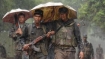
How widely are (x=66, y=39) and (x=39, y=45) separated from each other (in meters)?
0.75

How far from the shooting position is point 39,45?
27.4 ft

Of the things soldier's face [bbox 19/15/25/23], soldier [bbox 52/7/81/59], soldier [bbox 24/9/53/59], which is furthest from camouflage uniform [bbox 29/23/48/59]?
soldier's face [bbox 19/15/25/23]

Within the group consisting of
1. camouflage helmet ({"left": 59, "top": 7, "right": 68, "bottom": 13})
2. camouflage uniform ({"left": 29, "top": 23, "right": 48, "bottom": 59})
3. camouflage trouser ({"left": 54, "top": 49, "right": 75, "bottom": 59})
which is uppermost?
camouflage helmet ({"left": 59, "top": 7, "right": 68, "bottom": 13})

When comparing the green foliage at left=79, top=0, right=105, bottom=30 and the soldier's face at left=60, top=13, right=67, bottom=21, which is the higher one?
the green foliage at left=79, top=0, right=105, bottom=30

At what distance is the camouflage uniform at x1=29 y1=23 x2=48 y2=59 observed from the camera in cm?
828

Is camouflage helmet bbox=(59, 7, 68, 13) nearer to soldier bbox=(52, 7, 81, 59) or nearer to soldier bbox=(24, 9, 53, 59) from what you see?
soldier bbox=(52, 7, 81, 59)

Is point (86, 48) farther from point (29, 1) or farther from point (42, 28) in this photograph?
point (29, 1)

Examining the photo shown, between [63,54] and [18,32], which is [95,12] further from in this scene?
[63,54]

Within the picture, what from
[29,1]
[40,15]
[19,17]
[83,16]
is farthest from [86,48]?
[29,1]

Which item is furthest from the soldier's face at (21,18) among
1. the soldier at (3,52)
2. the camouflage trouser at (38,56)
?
the soldier at (3,52)

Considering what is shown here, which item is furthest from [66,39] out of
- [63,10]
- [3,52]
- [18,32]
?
[3,52]

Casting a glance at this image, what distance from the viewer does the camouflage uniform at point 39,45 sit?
27.2 feet

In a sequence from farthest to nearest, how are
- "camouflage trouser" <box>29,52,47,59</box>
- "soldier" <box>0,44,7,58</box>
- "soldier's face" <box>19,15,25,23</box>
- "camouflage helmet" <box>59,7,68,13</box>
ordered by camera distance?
"soldier" <box>0,44,7,58</box>, "soldier's face" <box>19,15,25,23</box>, "camouflage helmet" <box>59,7,68,13</box>, "camouflage trouser" <box>29,52,47,59</box>

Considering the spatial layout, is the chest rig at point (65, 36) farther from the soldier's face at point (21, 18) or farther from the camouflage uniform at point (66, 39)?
the soldier's face at point (21, 18)
